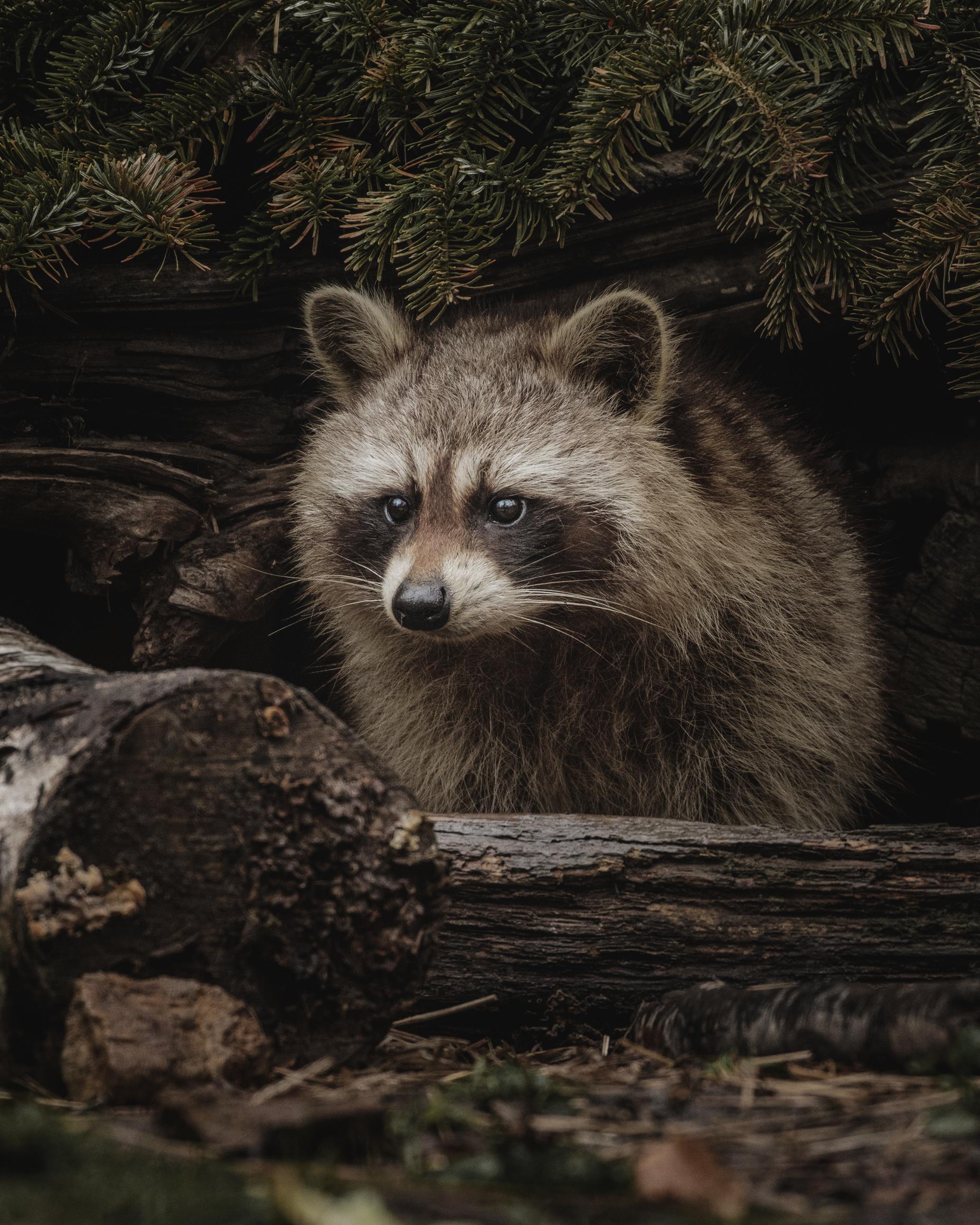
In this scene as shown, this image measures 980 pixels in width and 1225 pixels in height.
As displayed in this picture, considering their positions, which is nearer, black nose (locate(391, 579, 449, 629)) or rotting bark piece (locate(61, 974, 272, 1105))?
rotting bark piece (locate(61, 974, 272, 1105))

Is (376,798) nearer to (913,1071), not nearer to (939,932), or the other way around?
(913,1071)

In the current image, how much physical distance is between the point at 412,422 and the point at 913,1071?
2.38 metres

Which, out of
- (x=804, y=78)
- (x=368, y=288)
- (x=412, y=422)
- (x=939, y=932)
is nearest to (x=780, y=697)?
(x=939, y=932)

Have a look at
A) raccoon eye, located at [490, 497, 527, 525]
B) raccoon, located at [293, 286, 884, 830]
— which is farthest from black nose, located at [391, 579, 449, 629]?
raccoon eye, located at [490, 497, 527, 525]

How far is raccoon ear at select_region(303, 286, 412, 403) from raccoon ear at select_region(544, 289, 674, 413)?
0.59m

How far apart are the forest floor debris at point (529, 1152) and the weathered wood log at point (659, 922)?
Answer: 2.22 ft

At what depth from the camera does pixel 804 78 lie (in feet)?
9.76

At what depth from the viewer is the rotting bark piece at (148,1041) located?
171 cm

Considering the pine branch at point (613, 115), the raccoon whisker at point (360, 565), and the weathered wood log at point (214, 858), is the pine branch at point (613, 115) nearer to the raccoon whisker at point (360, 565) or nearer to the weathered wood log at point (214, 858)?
the raccoon whisker at point (360, 565)

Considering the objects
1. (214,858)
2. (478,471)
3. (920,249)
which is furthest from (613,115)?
(214,858)

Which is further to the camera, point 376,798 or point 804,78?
point 804,78

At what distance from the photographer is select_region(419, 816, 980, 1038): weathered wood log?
100 inches

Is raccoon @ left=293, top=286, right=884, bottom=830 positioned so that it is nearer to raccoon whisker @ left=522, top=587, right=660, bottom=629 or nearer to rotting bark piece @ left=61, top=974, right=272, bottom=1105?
raccoon whisker @ left=522, top=587, right=660, bottom=629

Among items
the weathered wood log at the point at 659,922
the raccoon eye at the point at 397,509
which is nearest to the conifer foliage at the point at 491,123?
the raccoon eye at the point at 397,509
